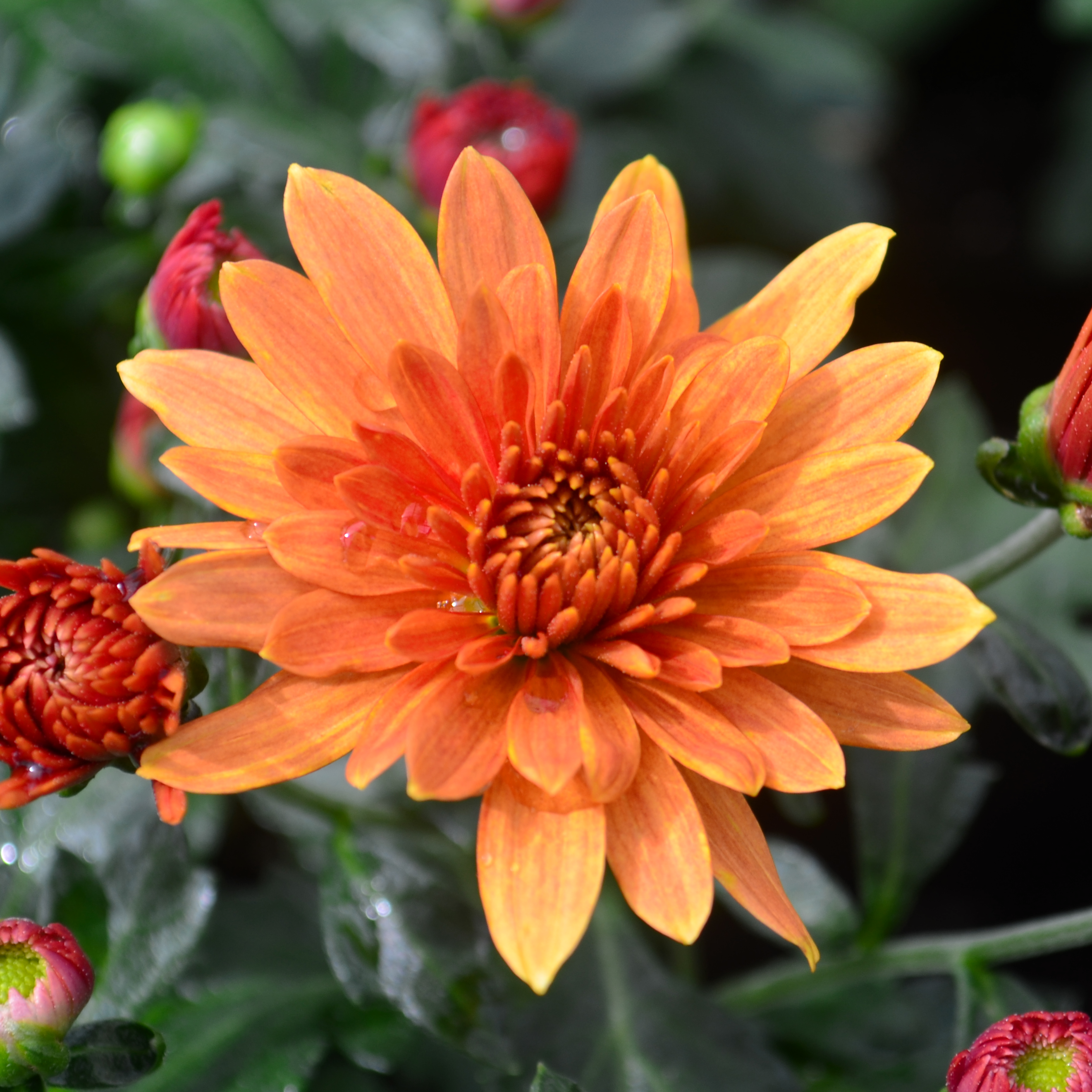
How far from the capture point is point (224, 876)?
1599 mm

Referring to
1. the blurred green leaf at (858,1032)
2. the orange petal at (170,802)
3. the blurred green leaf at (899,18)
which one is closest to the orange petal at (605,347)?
the orange petal at (170,802)

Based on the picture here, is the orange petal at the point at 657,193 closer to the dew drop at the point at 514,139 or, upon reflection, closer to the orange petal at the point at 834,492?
the orange petal at the point at 834,492

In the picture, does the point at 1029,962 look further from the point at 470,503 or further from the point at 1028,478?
the point at 470,503

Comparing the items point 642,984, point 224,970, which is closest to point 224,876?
point 224,970

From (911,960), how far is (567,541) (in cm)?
62

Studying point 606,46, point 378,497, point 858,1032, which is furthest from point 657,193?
point 606,46

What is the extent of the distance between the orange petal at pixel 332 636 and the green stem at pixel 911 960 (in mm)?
598

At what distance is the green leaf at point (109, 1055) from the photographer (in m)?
0.79

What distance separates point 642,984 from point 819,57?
1.53m

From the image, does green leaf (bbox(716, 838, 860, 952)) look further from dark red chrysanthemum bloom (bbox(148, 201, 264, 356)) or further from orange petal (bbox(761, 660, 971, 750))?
dark red chrysanthemum bloom (bbox(148, 201, 264, 356))

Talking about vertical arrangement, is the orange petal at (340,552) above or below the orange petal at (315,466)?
below

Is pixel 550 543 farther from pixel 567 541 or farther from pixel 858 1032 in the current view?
pixel 858 1032

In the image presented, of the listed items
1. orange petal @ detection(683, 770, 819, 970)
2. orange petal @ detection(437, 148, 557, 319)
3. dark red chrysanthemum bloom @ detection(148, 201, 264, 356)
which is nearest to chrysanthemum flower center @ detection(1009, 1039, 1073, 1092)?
orange petal @ detection(683, 770, 819, 970)

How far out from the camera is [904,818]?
3.78 feet
